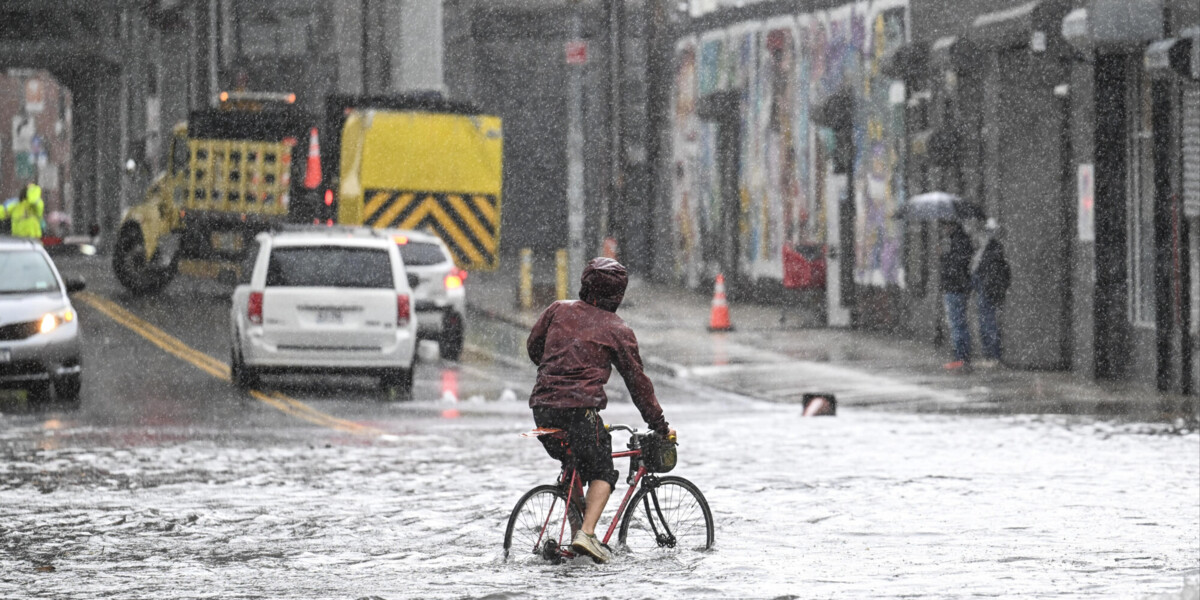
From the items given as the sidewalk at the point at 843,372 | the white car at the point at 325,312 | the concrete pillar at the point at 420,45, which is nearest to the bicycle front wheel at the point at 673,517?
the sidewalk at the point at 843,372

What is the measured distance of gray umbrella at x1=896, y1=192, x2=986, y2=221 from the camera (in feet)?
75.5

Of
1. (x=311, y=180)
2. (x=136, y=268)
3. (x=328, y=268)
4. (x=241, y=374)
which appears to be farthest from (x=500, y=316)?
(x=241, y=374)

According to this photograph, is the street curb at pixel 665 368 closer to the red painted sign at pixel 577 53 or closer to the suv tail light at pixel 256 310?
the suv tail light at pixel 256 310

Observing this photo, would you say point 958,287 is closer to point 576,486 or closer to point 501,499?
point 501,499

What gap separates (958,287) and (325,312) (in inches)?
265

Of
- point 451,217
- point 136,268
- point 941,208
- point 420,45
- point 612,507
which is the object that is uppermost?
point 420,45

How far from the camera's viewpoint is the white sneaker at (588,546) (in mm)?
10164

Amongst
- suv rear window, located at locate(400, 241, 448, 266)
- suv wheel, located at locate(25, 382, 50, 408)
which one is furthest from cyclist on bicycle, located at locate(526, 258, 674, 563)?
suv rear window, located at locate(400, 241, 448, 266)

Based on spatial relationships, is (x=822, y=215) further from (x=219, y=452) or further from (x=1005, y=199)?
(x=219, y=452)

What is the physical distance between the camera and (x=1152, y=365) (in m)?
21.0

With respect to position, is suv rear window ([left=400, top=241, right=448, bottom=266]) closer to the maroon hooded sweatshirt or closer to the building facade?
the building facade

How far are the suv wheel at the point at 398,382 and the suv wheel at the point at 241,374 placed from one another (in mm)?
1186

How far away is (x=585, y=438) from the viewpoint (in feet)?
33.3

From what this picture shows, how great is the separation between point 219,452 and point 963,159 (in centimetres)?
1162
